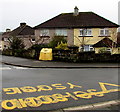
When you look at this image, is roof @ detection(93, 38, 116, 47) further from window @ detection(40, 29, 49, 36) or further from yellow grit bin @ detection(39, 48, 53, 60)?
yellow grit bin @ detection(39, 48, 53, 60)

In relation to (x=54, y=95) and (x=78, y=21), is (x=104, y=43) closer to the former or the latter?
(x=78, y=21)

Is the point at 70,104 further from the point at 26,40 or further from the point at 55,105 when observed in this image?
the point at 26,40

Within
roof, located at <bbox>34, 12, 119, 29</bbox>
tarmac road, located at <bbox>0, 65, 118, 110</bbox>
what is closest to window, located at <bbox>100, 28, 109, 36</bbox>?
roof, located at <bbox>34, 12, 119, 29</bbox>

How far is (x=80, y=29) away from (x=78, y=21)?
1.86 meters

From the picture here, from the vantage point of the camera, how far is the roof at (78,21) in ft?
89.4

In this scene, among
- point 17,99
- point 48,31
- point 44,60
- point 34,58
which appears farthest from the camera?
point 48,31

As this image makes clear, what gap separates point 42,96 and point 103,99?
2.03 meters

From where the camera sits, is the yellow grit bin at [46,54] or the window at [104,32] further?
the window at [104,32]

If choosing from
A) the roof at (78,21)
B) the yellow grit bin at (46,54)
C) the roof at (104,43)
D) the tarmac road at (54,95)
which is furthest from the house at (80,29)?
the tarmac road at (54,95)

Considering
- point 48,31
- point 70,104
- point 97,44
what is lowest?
point 70,104

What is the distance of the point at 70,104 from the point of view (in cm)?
500

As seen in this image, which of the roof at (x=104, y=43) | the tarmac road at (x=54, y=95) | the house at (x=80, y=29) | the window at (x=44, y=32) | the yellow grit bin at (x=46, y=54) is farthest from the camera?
the window at (x=44, y=32)

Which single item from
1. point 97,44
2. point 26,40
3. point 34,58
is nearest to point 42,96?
point 34,58

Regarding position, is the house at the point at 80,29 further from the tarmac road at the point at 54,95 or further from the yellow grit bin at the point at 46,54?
the tarmac road at the point at 54,95
